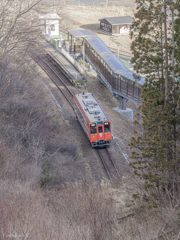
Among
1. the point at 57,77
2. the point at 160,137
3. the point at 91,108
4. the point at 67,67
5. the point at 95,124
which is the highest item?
the point at 67,67

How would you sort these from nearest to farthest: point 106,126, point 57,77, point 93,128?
point 93,128, point 106,126, point 57,77

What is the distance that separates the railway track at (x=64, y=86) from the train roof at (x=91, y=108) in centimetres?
271

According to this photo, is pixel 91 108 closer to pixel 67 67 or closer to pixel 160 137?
pixel 160 137

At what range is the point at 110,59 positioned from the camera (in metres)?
34.9

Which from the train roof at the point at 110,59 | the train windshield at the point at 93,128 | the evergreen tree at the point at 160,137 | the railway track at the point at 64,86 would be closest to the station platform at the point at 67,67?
the railway track at the point at 64,86

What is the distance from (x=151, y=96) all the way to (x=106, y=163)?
893 cm

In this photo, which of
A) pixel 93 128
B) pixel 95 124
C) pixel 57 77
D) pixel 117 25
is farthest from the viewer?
pixel 117 25

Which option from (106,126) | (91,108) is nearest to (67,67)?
(91,108)

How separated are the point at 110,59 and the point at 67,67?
21.0 feet

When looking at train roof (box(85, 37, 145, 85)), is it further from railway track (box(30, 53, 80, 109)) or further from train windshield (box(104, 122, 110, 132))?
train windshield (box(104, 122, 110, 132))

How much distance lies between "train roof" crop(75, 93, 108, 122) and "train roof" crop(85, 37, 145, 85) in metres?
5.57

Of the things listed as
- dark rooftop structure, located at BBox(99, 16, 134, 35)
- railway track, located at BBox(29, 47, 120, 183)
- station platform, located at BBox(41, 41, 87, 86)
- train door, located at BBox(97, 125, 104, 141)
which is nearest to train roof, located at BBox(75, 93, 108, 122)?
train door, located at BBox(97, 125, 104, 141)

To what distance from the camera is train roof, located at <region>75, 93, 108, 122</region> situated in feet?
77.7

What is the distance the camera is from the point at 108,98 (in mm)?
37438
